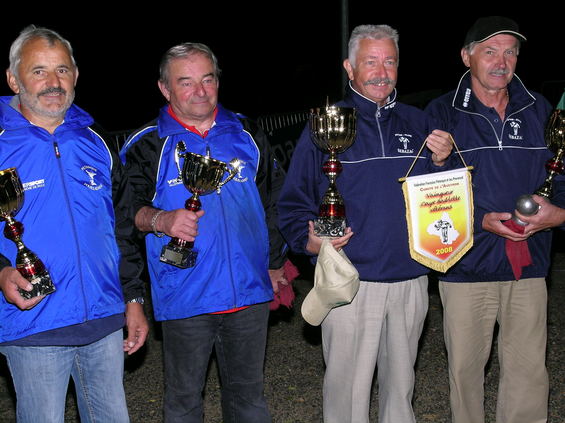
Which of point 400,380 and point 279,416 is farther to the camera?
point 279,416

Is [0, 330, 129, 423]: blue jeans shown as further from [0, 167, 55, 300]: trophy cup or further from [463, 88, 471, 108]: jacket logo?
[463, 88, 471, 108]: jacket logo

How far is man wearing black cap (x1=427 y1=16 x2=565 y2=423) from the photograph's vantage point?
4.09 metres

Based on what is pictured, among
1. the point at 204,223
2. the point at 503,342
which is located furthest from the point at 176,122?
the point at 503,342

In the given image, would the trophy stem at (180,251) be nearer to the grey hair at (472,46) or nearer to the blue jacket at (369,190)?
the blue jacket at (369,190)

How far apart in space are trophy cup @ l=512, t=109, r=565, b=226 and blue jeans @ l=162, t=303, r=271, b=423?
160 centimetres

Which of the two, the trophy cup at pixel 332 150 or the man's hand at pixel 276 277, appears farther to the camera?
the man's hand at pixel 276 277

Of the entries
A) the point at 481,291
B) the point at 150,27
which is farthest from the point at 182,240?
the point at 150,27

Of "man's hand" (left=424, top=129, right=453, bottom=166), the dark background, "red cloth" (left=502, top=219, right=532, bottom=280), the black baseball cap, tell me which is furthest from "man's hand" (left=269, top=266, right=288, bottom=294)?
the dark background

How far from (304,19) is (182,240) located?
39.0m

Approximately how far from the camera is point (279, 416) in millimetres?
5129

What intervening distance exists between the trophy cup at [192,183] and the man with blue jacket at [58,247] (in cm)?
33

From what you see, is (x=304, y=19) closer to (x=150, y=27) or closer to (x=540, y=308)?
(x=150, y=27)

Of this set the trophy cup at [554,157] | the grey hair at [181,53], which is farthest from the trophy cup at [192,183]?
the trophy cup at [554,157]

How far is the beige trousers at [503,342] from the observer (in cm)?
423
